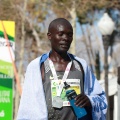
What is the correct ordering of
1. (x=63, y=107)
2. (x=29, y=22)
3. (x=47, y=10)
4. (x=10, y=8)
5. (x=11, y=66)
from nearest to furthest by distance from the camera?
1. (x=63, y=107)
2. (x=11, y=66)
3. (x=10, y=8)
4. (x=47, y=10)
5. (x=29, y=22)

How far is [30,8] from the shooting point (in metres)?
24.9

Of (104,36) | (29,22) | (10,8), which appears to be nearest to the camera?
(104,36)

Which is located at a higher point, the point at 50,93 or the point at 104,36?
the point at 104,36

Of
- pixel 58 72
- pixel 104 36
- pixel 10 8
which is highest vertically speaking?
pixel 10 8

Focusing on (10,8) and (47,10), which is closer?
(10,8)

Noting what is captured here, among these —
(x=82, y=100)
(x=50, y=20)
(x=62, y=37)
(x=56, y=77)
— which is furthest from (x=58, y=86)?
(x=50, y=20)

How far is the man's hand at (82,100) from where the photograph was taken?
12.0ft

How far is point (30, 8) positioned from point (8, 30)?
1672cm

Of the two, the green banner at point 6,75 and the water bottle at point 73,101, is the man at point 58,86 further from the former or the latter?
the green banner at point 6,75

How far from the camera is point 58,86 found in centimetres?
373

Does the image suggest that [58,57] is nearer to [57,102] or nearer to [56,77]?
[56,77]

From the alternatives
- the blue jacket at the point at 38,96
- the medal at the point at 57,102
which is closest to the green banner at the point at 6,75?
the blue jacket at the point at 38,96

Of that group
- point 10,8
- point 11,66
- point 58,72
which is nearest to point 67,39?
point 58,72

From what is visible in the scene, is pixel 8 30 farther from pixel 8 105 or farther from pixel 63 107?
pixel 63 107
